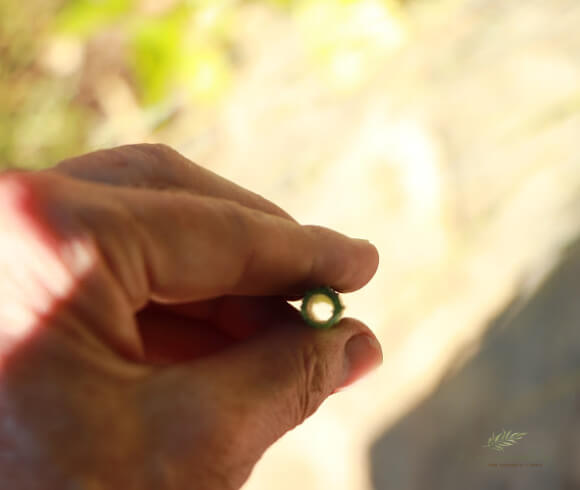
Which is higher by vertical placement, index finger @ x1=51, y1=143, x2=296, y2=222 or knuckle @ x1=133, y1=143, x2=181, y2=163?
knuckle @ x1=133, y1=143, x2=181, y2=163

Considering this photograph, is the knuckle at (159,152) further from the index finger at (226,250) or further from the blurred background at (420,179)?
the blurred background at (420,179)

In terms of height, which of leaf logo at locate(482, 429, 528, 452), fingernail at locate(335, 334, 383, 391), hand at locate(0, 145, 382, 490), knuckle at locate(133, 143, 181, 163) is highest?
knuckle at locate(133, 143, 181, 163)

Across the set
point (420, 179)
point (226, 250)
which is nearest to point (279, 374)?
point (226, 250)

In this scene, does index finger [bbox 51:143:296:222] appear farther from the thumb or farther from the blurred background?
the blurred background

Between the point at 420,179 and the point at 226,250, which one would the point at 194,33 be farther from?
the point at 226,250

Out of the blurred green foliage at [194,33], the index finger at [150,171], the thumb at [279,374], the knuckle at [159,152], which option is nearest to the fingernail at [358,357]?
the thumb at [279,374]

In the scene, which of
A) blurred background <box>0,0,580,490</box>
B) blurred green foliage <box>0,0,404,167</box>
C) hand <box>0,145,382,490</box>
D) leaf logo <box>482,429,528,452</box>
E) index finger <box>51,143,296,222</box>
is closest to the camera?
hand <box>0,145,382,490</box>

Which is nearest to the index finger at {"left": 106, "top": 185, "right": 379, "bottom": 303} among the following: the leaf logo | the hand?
the hand
